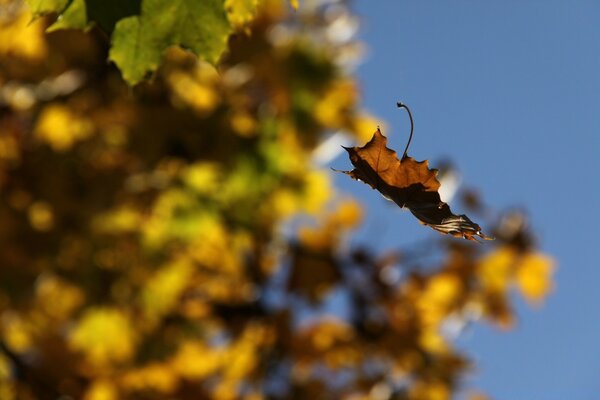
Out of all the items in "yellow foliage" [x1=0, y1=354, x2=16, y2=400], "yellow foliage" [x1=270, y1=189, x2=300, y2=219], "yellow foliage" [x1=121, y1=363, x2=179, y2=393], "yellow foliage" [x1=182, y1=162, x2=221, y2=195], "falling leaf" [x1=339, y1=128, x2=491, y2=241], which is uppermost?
"yellow foliage" [x1=270, y1=189, x2=300, y2=219]

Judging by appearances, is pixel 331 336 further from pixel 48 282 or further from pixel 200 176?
pixel 48 282

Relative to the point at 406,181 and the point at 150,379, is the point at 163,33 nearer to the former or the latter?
the point at 406,181

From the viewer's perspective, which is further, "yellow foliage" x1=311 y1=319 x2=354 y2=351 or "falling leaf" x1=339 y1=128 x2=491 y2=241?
"yellow foliage" x1=311 y1=319 x2=354 y2=351

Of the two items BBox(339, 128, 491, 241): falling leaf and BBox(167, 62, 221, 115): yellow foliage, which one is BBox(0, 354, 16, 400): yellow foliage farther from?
BBox(339, 128, 491, 241): falling leaf

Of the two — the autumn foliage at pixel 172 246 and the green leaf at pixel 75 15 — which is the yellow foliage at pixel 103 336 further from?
the green leaf at pixel 75 15

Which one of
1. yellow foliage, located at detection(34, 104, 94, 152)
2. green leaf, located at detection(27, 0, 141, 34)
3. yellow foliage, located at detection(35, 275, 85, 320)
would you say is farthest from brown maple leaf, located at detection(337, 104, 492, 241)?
yellow foliage, located at detection(35, 275, 85, 320)

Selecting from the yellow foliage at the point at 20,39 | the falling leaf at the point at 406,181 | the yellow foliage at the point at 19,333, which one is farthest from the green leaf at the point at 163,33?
the yellow foliage at the point at 20,39
